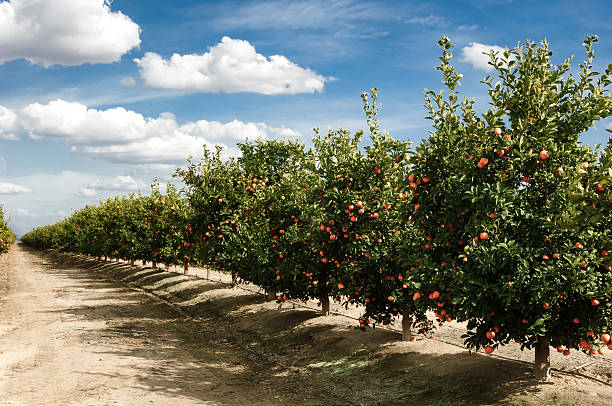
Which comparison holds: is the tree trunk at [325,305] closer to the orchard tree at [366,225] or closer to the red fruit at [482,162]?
the orchard tree at [366,225]

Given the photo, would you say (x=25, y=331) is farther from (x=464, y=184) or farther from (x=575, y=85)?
(x=575, y=85)

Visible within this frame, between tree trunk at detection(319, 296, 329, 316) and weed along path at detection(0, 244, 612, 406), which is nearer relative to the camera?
weed along path at detection(0, 244, 612, 406)

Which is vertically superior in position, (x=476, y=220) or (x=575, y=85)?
(x=575, y=85)

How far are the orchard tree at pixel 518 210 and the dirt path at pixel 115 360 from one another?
5494mm

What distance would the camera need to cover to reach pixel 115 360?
13.6 metres

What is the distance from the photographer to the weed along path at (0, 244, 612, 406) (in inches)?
388

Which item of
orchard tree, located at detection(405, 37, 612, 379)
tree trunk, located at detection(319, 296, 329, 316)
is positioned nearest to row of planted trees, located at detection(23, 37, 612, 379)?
orchard tree, located at detection(405, 37, 612, 379)

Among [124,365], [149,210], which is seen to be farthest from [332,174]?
[149,210]

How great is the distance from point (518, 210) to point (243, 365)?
30.4 feet

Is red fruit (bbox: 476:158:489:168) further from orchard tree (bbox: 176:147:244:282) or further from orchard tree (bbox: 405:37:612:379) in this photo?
orchard tree (bbox: 176:147:244:282)

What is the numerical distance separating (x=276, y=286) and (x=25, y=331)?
980cm

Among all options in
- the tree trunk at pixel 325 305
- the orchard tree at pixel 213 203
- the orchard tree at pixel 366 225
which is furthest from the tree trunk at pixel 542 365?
the orchard tree at pixel 213 203

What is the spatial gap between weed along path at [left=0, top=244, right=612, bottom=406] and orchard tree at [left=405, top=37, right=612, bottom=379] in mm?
1715

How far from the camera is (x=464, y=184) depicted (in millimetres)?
8219
